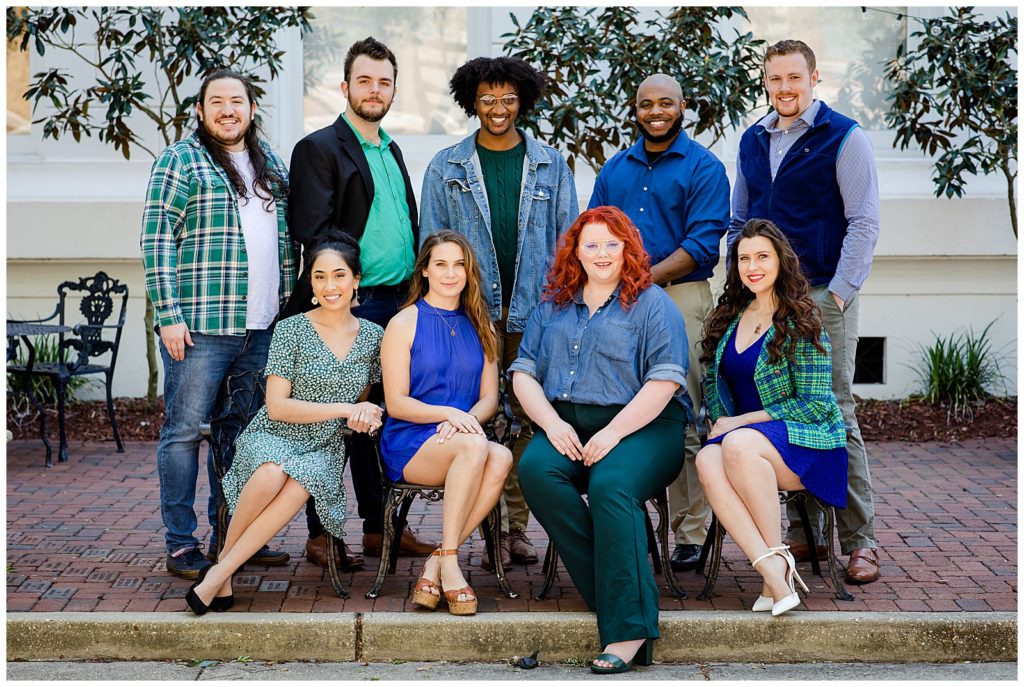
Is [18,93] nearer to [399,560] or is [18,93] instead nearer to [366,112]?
[366,112]

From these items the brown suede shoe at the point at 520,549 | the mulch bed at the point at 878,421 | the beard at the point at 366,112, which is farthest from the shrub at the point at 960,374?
the beard at the point at 366,112

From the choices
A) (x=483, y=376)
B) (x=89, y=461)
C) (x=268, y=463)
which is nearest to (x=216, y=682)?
(x=268, y=463)

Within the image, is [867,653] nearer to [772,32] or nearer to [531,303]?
[531,303]

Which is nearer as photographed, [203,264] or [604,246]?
[604,246]

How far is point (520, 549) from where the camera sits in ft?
16.8

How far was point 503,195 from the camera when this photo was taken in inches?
197

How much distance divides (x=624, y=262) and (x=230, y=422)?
1.78 m

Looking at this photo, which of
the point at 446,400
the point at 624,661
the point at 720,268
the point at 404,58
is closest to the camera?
the point at 624,661

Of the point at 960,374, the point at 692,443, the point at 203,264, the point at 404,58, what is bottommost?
the point at 960,374

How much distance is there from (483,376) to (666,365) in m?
0.75

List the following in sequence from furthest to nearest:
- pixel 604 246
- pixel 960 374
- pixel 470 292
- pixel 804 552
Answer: pixel 960 374 → pixel 804 552 → pixel 470 292 → pixel 604 246

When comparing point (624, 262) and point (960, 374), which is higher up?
point (624, 262)

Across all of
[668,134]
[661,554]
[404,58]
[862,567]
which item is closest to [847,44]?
[404,58]

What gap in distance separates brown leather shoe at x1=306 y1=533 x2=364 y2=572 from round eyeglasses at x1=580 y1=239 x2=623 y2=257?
1.60 meters
